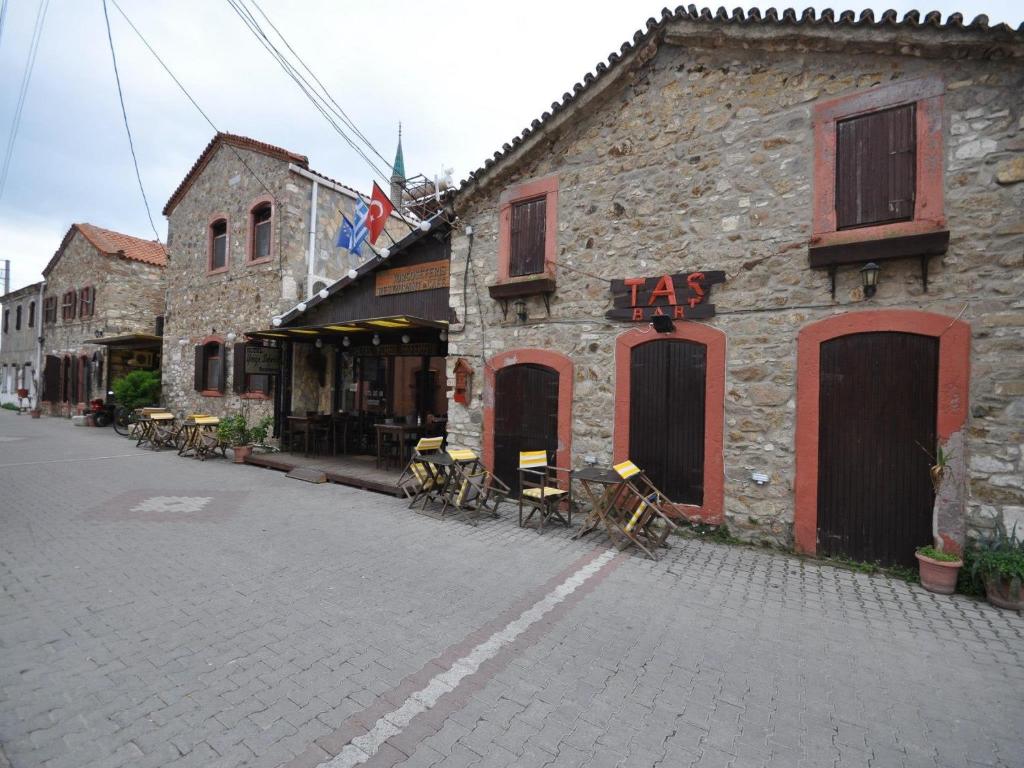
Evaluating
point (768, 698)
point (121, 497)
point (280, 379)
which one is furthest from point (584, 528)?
point (280, 379)

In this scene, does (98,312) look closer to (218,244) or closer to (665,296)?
(218,244)

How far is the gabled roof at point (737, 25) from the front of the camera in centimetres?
468

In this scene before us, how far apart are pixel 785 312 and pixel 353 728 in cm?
572

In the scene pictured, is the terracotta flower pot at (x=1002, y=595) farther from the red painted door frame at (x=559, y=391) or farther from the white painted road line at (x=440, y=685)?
the red painted door frame at (x=559, y=391)

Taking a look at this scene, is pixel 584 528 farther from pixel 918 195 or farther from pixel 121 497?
pixel 121 497

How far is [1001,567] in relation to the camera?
425cm

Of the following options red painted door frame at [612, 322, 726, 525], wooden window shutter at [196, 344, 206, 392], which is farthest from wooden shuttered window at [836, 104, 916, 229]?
wooden window shutter at [196, 344, 206, 392]

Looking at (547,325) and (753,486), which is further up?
(547,325)

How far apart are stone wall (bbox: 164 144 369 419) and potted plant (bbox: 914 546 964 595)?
12957mm

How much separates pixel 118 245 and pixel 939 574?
26.1 meters

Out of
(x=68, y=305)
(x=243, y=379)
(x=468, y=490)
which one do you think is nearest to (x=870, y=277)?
(x=468, y=490)

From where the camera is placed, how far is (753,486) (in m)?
5.80

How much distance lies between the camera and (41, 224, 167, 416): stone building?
18828 millimetres

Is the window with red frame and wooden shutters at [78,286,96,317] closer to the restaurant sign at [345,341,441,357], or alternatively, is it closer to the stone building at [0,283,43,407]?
the stone building at [0,283,43,407]
